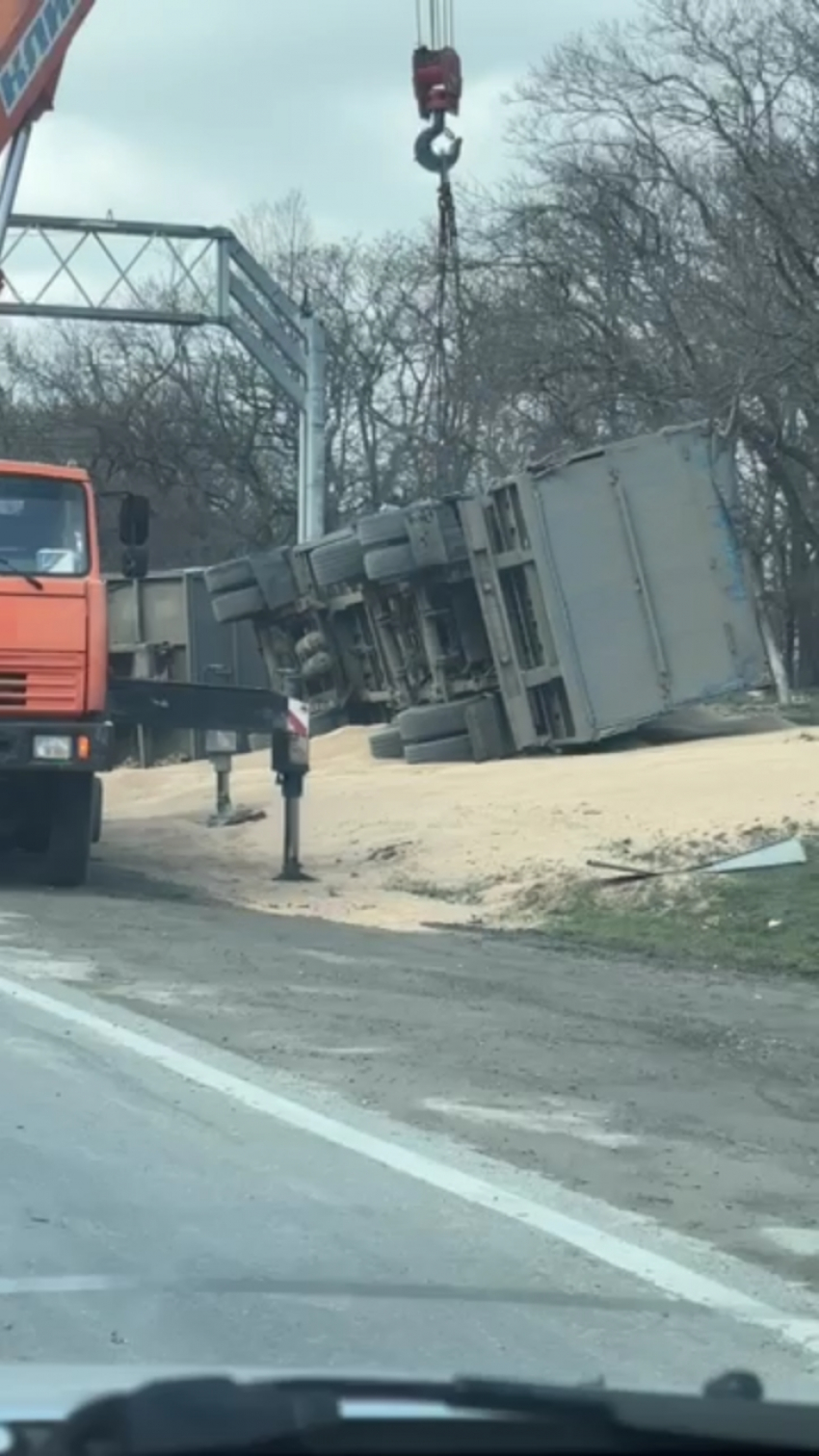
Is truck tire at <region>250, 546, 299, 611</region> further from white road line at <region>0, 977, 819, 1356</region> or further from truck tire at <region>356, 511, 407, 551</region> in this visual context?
white road line at <region>0, 977, 819, 1356</region>

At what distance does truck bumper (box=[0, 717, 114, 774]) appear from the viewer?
641 inches

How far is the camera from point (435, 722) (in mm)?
25094

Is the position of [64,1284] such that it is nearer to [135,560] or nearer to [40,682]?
[40,682]

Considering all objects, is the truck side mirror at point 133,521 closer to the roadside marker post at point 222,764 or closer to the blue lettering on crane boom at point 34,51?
the roadside marker post at point 222,764

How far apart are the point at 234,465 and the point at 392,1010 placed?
4567 centimetres

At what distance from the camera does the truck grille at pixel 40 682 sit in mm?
16250

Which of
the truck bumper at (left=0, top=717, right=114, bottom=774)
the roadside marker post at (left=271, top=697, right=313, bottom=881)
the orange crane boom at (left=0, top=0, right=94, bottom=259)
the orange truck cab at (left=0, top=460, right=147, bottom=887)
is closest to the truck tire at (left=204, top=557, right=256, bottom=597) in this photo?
the orange crane boom at (left=0, top=0, right=94, bottom=259)

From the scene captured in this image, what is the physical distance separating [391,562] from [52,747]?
8873 millimetres

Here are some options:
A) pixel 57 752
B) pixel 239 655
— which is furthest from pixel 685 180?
pixel 57 752

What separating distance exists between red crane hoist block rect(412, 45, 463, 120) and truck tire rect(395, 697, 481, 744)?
2092 cm

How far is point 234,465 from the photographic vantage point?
5631 centimetres

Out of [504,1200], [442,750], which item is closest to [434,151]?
[442,750]

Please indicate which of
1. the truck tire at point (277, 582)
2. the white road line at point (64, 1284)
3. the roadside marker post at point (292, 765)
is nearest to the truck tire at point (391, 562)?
the truck tire at point (277, 582)

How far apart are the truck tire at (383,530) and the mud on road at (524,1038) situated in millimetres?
9243
